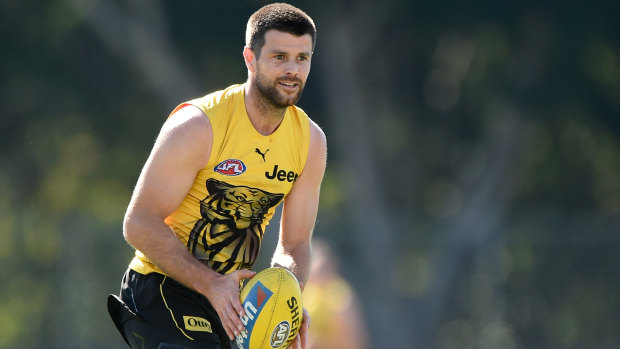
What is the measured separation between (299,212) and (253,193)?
40cm

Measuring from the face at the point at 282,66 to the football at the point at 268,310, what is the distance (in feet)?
→ 2.95

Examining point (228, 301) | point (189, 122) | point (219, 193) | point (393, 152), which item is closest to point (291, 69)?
point (189, 122)

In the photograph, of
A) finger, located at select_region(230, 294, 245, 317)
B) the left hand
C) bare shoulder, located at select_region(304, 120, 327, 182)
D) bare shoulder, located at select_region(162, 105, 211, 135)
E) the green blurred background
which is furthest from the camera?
the green blurred background

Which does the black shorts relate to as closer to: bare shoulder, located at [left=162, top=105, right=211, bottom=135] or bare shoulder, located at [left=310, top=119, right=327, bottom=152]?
bare shoulder, located at [left=162, top=105, right=211, bottom=135]

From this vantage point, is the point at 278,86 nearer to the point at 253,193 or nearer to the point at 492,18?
the point at 253,193

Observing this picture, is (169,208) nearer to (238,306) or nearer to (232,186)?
(232,186)

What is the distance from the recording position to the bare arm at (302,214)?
18.0ft

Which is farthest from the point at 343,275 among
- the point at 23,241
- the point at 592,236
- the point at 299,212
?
the point at 299,212

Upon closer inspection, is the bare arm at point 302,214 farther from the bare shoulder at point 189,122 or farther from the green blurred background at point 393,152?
the green blurred background at point 393,152

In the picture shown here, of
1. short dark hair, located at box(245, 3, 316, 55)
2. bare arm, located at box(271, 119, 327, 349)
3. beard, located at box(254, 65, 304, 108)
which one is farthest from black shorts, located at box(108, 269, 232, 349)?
short dark hair, located at box(245, 3, 316, 55)

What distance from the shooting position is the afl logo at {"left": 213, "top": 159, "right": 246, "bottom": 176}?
16.8 feet

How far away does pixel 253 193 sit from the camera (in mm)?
5273

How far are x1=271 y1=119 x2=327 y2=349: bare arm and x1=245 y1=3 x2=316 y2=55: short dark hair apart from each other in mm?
574

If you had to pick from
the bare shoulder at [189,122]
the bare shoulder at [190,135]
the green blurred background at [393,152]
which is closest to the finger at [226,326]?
the bare shoulder at [190,135]
